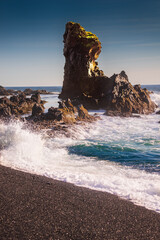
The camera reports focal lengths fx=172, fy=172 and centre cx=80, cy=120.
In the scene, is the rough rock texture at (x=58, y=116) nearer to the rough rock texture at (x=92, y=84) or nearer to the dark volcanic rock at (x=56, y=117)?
the dark volcanic rock at (x=56, y=117)

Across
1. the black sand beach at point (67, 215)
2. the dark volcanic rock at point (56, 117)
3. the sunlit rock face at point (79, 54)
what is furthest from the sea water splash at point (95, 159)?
the sunlit rock face at point (79, 54)

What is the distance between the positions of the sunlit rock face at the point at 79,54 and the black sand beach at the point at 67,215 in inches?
1018

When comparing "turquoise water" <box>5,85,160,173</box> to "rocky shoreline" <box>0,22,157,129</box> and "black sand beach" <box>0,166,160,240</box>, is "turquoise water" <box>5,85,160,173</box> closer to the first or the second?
"black sand beach" <box>0,166,160,240</box>

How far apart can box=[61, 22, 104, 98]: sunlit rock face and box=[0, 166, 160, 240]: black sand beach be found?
25868 millimetres

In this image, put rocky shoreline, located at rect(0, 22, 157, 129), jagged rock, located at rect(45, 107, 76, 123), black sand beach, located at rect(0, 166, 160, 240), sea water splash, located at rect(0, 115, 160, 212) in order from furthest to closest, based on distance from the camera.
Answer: rocky shoreline, located at rect(0, 22, 157, 129)
jagged rock, located at rect(45, 107, 76, 123)
sea water splash, located at rect(0, 115, 160, 212)
black sand beach, located at rect(0, 166, 160, 240)

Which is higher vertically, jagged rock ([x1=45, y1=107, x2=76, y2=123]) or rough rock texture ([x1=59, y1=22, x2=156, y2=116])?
rough rock texture ([x1=59, y1=22, x2=156, y2=116])

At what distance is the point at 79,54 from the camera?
29.8 m

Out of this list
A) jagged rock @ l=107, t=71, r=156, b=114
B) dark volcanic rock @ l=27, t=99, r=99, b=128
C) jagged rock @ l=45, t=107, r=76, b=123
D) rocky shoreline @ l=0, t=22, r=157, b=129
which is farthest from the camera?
jagged rock @ l=107, t=71, r=156, b=114

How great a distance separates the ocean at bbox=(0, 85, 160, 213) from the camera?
5.35 m

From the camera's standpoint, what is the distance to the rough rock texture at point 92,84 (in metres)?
23.0

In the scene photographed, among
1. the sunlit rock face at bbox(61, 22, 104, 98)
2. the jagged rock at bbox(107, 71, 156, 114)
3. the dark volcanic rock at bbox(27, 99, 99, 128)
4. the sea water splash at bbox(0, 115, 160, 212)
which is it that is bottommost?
the sea water splash at bbox(0, 115, 160, 212)

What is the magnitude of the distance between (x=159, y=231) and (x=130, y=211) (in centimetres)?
73

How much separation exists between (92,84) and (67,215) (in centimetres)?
2591

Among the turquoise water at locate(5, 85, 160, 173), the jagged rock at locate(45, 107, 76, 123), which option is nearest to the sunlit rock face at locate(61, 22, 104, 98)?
the jagged rock at locate(45, 107, 76, 123)
